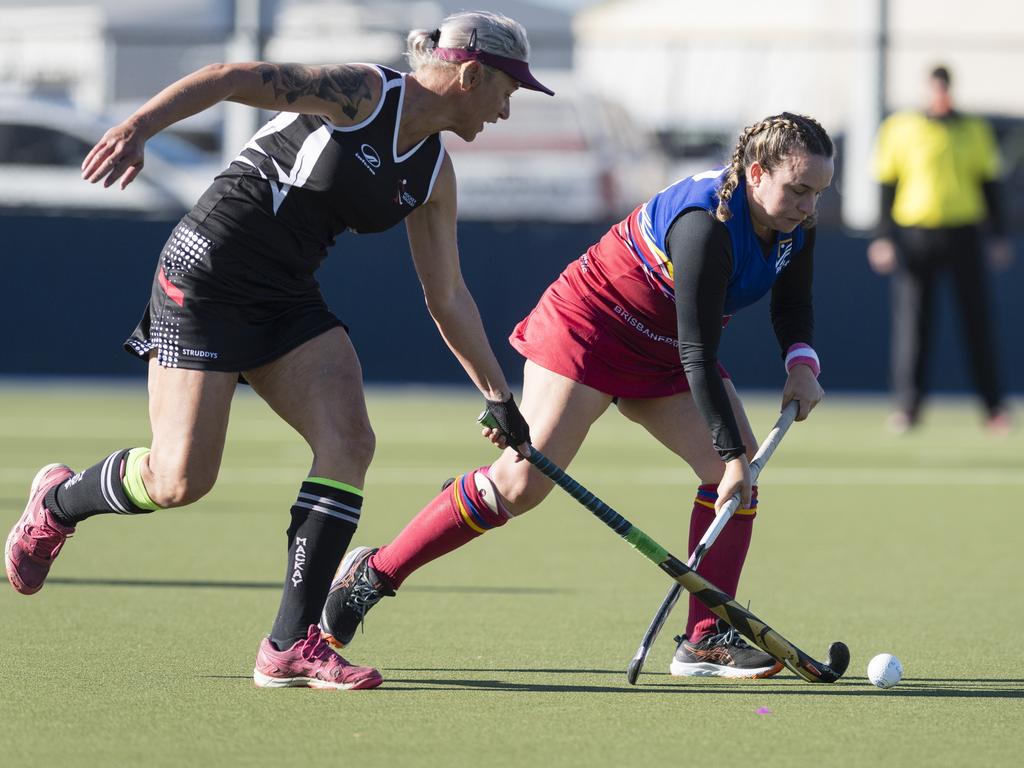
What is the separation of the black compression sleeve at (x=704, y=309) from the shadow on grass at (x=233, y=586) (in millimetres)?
1730

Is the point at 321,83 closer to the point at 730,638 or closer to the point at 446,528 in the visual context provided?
the point at 446,528

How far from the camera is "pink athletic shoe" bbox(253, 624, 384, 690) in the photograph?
4.74 metres

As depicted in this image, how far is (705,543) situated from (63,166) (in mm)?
12828

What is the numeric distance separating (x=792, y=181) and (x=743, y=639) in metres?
→ 1.34

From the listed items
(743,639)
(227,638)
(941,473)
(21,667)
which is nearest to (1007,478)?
(941,473)

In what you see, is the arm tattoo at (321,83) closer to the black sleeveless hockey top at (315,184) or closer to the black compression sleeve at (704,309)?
the black sleeveless hockey top at (315,184)

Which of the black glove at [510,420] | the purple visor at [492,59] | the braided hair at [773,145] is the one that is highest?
the purple visor at [492,59]

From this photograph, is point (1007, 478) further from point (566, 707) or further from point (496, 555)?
point (566, 707)

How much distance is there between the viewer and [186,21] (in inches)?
682

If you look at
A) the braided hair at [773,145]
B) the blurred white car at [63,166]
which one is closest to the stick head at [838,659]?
the braided hair at [773,145]

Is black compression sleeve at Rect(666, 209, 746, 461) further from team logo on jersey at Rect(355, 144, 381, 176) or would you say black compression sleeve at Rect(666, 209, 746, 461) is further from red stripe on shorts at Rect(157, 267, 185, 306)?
red stripe on shorts at Rect(157, 267, 185, 306)

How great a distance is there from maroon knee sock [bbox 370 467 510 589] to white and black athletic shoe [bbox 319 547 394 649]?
32 mm

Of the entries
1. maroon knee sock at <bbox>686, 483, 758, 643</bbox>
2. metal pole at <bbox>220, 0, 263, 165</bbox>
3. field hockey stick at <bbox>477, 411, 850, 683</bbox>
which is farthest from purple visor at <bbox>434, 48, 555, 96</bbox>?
metal pole at <bbox>220, 0, 263, 165</bbox>

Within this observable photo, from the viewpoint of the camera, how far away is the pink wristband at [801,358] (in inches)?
207
